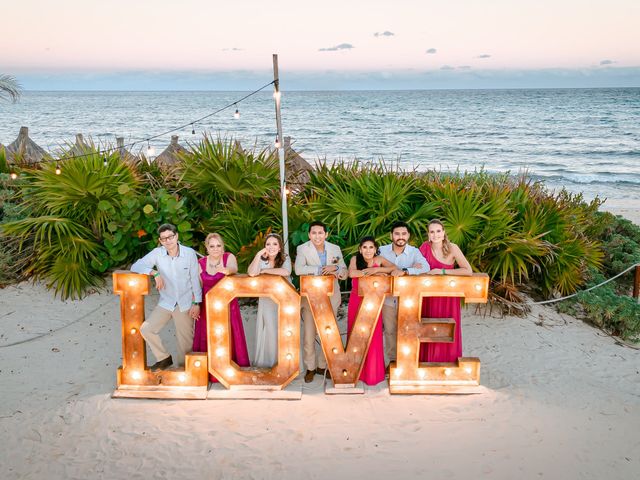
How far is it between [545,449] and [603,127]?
6397cm

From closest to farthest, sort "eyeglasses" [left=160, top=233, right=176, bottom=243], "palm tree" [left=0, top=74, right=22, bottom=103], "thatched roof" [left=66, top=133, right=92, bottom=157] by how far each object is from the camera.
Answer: "eyeglasses" [left=160, top=233, right=176, bottom=243]
"thatched roof" [left=66, top=133, right=92, bottom=157]
"palm tree" [left=0, top=74, right=22, bottom=103]

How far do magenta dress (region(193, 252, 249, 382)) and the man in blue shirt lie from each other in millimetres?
1805

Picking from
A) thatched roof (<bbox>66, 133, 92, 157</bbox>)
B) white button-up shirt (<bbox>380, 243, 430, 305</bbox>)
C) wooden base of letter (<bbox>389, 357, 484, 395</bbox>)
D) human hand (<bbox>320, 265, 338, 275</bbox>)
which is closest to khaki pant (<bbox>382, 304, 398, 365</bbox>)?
white button-up shirt (<bbox>380, 243, 430, 305</bbox>)

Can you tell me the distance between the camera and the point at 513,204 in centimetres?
960

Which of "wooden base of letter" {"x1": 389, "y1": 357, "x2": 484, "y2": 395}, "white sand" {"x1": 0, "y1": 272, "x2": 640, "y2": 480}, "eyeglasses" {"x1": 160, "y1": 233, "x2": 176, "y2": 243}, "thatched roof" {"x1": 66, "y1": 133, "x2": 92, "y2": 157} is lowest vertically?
"white sand" {"x1": 0, "y1": 272, "x2": 640, "y2": 480}

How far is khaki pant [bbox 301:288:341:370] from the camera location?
696cm

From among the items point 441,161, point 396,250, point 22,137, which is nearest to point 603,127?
point 441,161

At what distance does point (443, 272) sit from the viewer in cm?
670

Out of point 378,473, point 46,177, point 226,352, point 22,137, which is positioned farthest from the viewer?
point 22,137

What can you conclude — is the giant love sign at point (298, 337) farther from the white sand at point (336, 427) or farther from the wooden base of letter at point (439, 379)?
the white sand at point (336, 427)

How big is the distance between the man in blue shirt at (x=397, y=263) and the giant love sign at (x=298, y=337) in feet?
0.90

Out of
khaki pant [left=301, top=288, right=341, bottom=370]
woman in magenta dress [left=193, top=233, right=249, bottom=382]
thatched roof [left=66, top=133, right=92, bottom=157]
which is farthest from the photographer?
thatched roof [left=66, top=133, right=92, bottom=157]

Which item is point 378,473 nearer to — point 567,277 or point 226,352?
point 226,352

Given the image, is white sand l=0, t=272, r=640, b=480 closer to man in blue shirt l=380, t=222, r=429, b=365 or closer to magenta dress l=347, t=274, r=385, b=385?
magenta dress l=347, t=274, r=385, b=385
